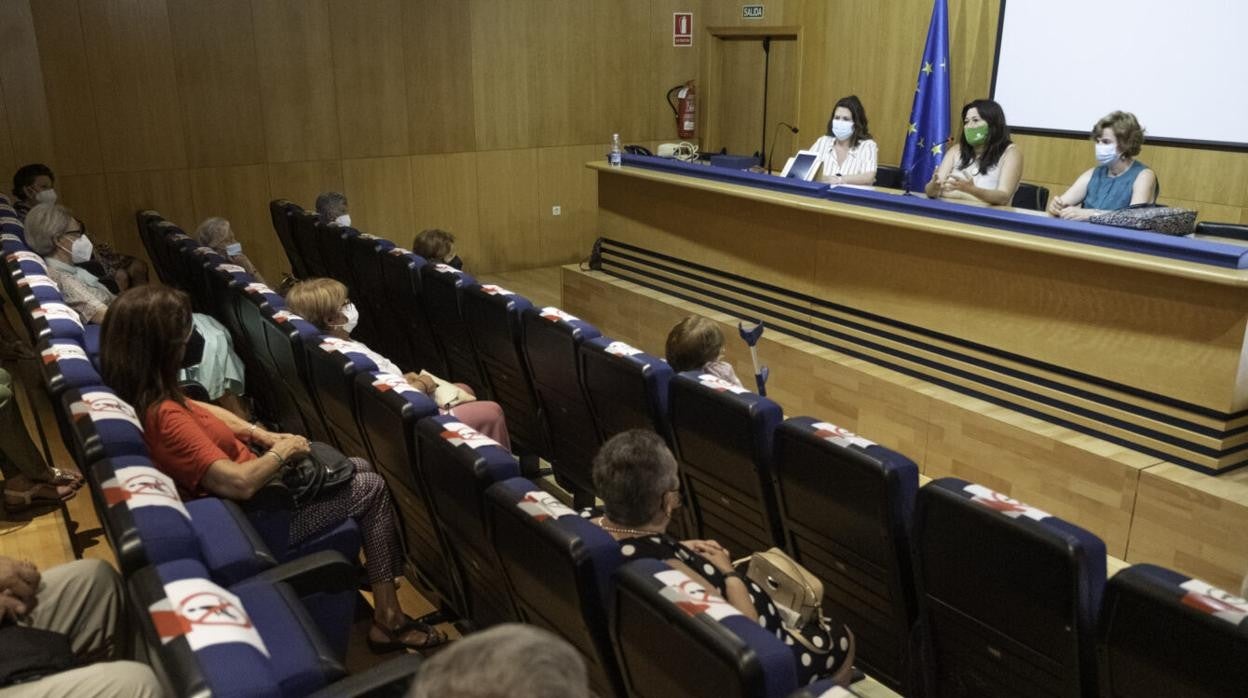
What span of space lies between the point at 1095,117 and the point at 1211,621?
5.31 m

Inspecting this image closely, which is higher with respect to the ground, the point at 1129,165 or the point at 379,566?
the point at 1129,165

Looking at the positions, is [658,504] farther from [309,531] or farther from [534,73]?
[534,73]

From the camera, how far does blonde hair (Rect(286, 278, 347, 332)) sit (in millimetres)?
3275

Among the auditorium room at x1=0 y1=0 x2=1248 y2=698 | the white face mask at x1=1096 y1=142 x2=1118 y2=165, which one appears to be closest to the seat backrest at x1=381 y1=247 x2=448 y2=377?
the auditorium room at x1=0 y1=0 x2=1248 y2=698

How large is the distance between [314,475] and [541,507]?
901mm

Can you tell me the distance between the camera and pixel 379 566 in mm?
2570

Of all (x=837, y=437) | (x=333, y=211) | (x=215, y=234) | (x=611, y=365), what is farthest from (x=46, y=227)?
(x=837, y=437)

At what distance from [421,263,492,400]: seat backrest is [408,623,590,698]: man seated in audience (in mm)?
2824

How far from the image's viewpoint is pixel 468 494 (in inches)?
79.8

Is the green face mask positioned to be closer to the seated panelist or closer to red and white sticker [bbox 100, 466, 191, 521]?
the seated panelist

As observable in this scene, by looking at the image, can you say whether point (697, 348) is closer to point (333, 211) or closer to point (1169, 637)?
point (1169, 637)

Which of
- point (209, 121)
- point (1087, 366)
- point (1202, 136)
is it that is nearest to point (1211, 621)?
point (1087, 366)

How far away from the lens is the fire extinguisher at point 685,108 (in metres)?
8.38

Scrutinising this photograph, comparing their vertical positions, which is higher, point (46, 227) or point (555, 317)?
point (46, 227)
